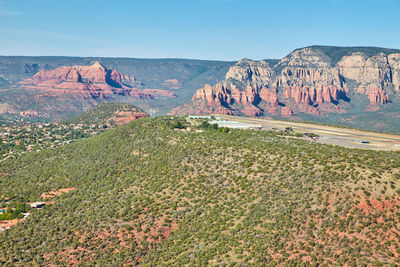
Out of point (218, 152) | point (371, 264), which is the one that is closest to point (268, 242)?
point (371, 264)

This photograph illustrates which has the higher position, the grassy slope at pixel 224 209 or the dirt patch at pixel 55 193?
the grassy slope at pixel 224 209

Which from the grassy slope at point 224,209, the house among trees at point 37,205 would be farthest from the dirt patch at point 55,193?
the house among trees at point 37,205

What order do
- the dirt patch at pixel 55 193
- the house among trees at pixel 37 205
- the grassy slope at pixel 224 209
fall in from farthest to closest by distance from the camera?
1. the dirt patch at pixel 55 193
2. the house among trees at pixel 37 205
3. the grassy slope at pixel 224 209

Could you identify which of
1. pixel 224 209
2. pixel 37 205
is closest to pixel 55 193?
pixel 37 205

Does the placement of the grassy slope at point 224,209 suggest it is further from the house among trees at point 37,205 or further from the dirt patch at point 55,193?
the house among trees at point 37,205

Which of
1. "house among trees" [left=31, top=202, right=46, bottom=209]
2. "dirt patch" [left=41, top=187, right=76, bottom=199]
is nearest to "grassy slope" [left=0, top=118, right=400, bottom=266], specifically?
"dirt patch" [left=41, top=187, right=76, bottom=199]

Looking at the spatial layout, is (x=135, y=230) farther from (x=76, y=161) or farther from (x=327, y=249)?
(x=76, y=161)

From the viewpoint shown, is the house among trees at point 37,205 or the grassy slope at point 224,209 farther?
the house among trees at point 37,205

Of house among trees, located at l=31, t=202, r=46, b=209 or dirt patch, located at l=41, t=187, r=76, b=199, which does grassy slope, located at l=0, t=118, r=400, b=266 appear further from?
house among trees, located at l=31, t=202, r=46, b=209

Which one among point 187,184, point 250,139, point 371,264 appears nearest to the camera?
point 371,264
